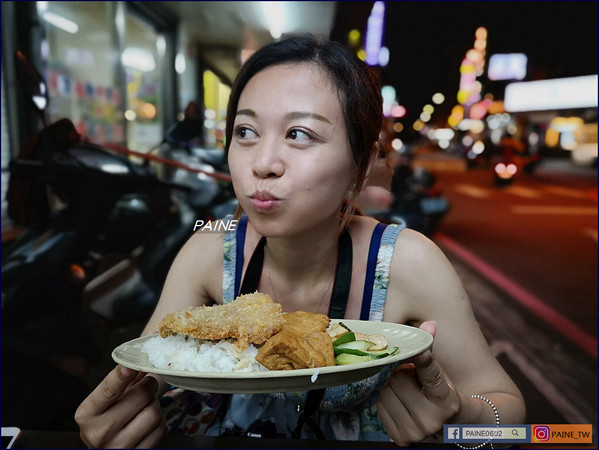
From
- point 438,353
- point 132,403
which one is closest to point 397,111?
point 438,353

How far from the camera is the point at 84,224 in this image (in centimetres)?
156

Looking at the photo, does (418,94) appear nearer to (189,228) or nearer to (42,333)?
(189,228)

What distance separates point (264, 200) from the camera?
3.12 ft

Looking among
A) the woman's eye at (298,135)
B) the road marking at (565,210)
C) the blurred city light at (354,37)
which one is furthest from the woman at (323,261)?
the road marking at (565,210)

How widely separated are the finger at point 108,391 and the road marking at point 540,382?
979 mm

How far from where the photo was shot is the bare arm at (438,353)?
0.98 metres

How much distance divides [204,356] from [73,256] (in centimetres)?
84

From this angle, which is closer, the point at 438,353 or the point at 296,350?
the point at 296,350

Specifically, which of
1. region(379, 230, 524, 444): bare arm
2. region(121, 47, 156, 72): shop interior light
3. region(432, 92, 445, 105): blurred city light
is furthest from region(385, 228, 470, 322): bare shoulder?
region(121, 47, 156, 72): shop interior light

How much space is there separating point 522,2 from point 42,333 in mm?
1810

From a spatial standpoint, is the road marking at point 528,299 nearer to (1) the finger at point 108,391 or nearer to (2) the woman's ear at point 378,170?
(2) the woman's ear at point 378,170

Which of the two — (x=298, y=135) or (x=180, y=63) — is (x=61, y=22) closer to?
(x=180, y=63)

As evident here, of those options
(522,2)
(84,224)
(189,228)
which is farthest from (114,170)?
(522,2)

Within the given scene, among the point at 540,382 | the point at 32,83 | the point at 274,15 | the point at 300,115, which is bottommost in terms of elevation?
the point at 540,382
